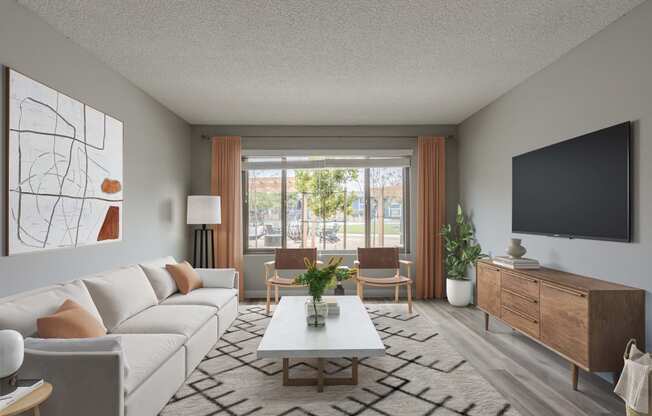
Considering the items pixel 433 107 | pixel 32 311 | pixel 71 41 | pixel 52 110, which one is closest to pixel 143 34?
pixel 71 41

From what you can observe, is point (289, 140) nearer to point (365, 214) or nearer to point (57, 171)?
point (365, 214)

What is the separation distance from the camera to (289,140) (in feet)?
18.9

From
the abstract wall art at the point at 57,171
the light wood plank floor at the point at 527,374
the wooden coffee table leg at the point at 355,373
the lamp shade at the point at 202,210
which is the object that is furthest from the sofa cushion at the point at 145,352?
the lamp shade at the point at 202,210

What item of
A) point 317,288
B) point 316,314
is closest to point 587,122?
point 317,288

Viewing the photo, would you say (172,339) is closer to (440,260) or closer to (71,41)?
(71,41)

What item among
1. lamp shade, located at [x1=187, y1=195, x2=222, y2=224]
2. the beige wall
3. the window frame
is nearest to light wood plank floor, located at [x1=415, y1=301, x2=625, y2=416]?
the window frame

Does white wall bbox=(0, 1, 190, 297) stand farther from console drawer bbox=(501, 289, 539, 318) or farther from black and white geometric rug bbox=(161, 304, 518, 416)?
console drawer bbox=(501, 289, 539, 318)

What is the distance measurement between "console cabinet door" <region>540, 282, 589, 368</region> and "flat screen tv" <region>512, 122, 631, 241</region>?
540mm

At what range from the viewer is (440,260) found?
5.73 m

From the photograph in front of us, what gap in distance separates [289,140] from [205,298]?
2.87 m

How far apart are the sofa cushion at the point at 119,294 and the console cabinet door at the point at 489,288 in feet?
10.8

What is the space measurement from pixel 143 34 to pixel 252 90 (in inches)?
54.8

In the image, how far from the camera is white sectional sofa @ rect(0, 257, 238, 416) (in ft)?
5.99

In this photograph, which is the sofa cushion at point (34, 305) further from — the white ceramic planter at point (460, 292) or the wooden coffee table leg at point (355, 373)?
the white ceramic planter at point (460, 292)
